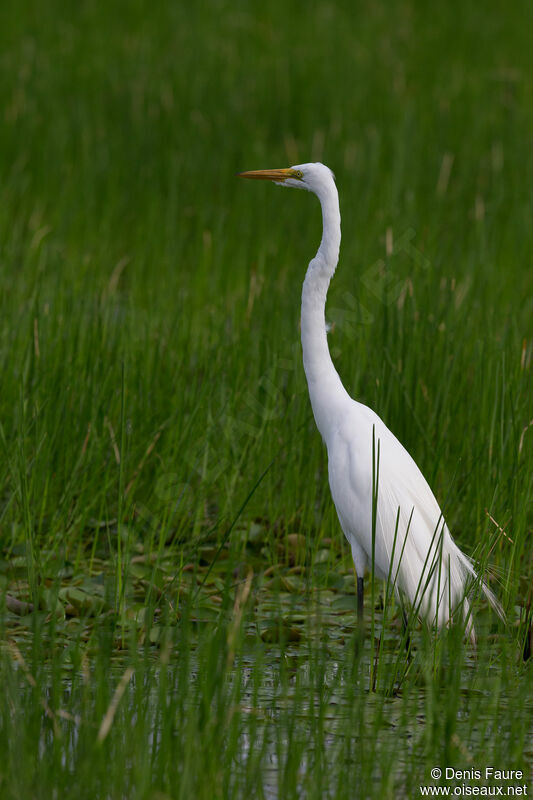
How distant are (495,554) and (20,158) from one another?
4425 mm

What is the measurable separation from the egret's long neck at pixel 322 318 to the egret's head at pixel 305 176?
28 millimetres

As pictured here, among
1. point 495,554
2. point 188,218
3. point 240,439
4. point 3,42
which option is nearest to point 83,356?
point 240,439

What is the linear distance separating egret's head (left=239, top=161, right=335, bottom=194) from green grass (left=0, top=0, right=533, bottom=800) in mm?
763

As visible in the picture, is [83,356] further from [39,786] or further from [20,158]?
[20,158]

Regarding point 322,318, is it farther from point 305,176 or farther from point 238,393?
point 238,393

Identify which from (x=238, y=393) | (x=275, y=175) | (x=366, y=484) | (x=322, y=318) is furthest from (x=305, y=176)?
(x=238, y=393)

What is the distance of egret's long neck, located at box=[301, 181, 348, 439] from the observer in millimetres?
3203

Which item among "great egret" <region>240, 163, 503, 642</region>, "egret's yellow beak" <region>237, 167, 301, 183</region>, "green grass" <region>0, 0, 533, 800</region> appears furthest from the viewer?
"egret's yellow beak" <region>237, 167, 301, 183</region>

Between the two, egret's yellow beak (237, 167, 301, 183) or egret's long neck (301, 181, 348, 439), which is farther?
egret's yellow beak (237, 167, 301, 183)

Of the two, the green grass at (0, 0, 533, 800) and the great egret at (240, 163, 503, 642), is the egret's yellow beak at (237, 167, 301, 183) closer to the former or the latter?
the great egret at (240, 163, 503, 642)

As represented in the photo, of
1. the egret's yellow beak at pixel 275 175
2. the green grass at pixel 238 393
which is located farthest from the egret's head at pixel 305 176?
the green grass at pixel 238 393

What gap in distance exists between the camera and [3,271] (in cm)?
491

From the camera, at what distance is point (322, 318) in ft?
→ 10.8

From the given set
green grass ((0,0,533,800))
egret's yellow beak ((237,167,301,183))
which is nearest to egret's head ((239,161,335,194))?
egret's yellow beak ((237,167,301,183))
